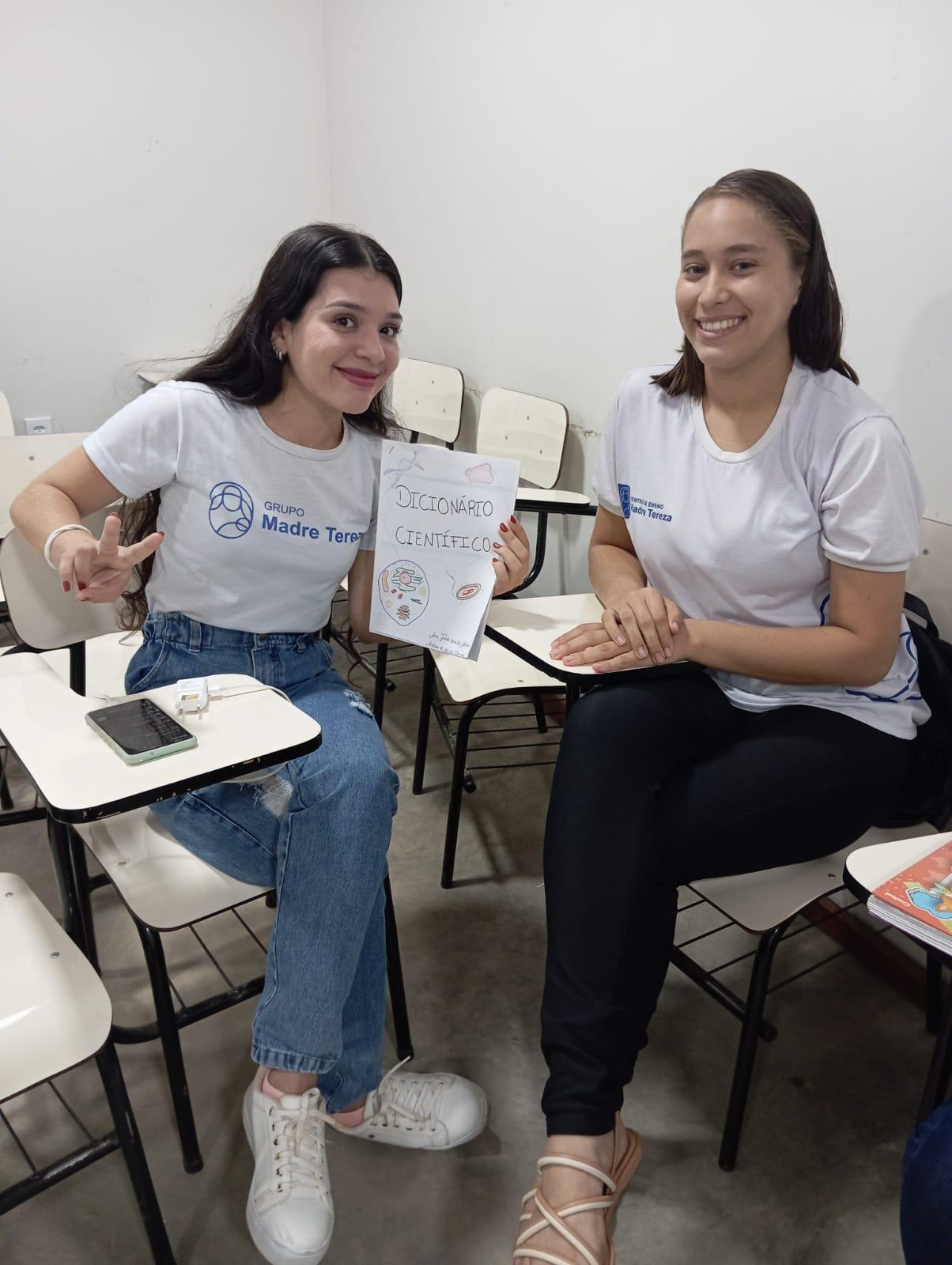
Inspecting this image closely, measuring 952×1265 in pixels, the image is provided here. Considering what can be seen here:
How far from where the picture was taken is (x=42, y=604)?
141 centimetres

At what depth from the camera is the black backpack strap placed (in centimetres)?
153

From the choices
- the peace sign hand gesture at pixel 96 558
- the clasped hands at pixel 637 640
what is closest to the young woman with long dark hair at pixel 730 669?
the clasped hands at pixel 637 640

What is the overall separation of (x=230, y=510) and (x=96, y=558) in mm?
227

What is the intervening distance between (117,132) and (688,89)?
244cm

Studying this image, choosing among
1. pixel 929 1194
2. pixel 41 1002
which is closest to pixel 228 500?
pixel 41 1002

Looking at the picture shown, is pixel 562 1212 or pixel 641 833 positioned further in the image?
pixel 641 833

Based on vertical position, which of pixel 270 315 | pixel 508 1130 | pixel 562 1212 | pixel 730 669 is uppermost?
pixel 270 315

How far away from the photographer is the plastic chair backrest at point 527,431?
2.57 metres

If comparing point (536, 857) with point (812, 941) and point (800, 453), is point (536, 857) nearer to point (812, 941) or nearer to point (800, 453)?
point (812, 941)

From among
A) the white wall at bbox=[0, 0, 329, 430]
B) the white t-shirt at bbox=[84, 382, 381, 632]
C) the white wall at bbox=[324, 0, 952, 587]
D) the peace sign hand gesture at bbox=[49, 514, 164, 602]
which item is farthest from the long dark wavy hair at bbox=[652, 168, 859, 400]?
the white wall at bbox=[0, 0, 329, 430]

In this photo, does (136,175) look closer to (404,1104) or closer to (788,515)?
(788,515)

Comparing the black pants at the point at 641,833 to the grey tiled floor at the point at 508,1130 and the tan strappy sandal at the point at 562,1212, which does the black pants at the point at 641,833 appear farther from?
the grey tiled floor at the point at 508,1130

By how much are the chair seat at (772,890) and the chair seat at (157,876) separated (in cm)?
64

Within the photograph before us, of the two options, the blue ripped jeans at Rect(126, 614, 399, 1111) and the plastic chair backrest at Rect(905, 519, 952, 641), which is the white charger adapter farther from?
the plastic chair backrest at Rect(905, 519, 952, 641)
